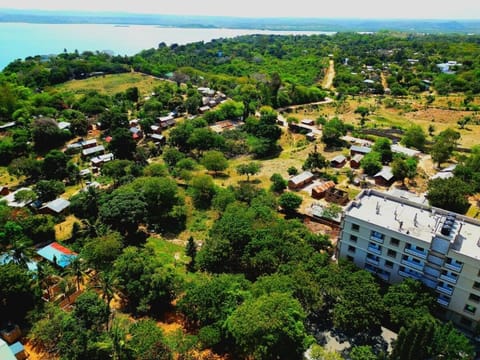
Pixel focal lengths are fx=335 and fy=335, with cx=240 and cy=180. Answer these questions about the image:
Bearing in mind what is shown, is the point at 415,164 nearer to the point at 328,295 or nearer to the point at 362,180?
the point at 362,180

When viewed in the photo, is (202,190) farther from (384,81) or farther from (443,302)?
(384,81)

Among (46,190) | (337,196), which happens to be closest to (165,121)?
(46,190)

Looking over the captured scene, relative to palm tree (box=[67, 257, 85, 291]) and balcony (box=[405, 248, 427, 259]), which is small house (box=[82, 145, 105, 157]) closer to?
palm tree (box=[67, 257, 85, 291])

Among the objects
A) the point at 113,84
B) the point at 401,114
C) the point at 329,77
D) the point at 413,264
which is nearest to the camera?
the point at 413,264

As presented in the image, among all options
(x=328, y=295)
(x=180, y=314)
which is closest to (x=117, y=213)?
(x=180, y=314)

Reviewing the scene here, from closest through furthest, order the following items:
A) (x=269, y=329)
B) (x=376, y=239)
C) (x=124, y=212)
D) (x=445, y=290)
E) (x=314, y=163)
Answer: (x=269, y=329), (x=445, y=290), (x=376, y=239), (x=124, y=212), (x=314, y=163)

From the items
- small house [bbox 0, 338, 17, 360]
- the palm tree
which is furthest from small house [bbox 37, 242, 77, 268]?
small house [bbox 0, 338, 17, 360]
